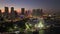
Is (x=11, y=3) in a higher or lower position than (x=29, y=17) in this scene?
higher

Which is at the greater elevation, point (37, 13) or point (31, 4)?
point (31, 4)

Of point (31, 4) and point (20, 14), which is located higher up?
point (31, 4)

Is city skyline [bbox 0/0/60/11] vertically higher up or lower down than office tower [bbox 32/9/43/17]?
higher up

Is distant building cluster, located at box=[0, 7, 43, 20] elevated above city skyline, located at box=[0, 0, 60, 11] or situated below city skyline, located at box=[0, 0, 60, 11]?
below

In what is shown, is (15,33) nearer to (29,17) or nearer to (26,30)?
(26,30)

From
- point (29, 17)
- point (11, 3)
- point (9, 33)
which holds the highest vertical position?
point (11, 3)

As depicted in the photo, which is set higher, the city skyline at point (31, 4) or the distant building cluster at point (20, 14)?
the city skyline at point (31, 4)

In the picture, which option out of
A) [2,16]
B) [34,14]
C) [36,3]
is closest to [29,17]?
[34,14]

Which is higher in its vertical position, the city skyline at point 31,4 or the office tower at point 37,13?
the city skyline at point 31,4
